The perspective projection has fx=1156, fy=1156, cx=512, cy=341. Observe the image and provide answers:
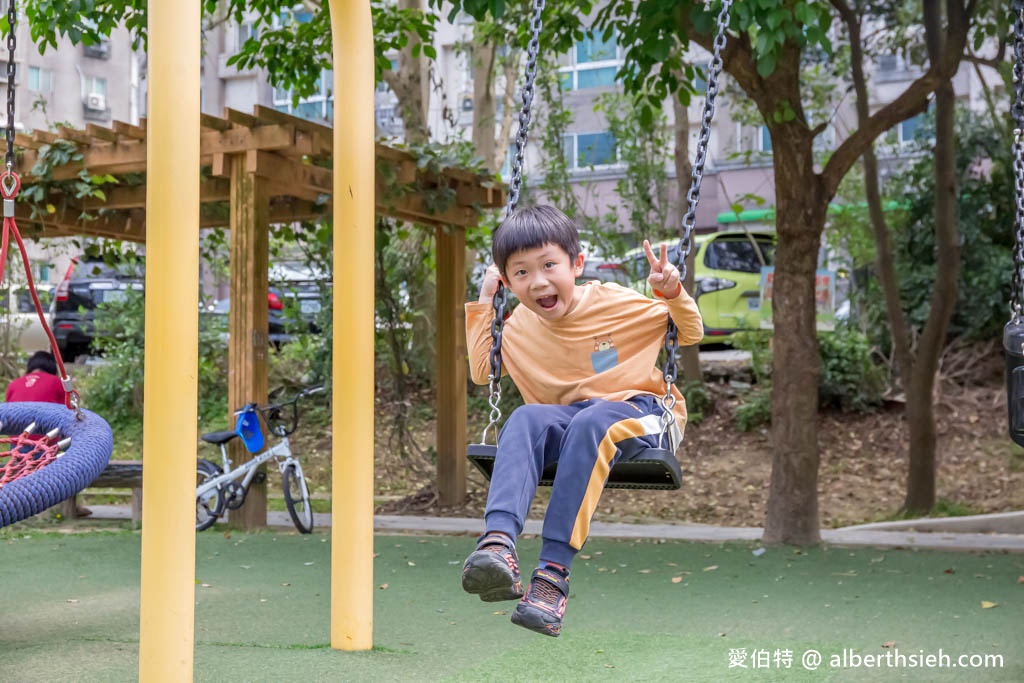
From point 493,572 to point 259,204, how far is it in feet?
19.7

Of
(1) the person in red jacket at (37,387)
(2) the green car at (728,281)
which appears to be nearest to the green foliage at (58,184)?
(1) the person in red jacket at (37,387)

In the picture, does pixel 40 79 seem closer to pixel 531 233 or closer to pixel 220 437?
pixel 220 437

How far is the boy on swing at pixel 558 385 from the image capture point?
10.1 ft

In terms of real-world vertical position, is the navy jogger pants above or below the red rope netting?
above

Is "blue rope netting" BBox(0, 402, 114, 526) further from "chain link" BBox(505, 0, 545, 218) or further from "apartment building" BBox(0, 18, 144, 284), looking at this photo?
"apartment building" BBox(0, 18, 144, 284)

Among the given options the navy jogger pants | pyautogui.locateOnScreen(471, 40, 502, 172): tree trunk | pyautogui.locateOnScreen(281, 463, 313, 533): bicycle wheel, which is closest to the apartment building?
pyautogui.locateOnScreen(471, 40, 502, 172): tree trunk

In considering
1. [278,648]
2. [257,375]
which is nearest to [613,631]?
[278,648]

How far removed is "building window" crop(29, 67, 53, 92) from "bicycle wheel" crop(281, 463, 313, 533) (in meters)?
30.1

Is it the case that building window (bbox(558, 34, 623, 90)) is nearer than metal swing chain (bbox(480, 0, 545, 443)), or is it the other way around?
metal swing chain (bbox(480, 0, 545, 443))

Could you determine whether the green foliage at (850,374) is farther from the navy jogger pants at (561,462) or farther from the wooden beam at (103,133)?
the navy jogger pants at (561,462)

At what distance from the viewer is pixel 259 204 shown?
27.7 ft

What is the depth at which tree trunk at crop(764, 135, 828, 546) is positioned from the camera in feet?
25.9

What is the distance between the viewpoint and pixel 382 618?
5.57 m

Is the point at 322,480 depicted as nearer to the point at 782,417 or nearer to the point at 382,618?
the point at 782,417
